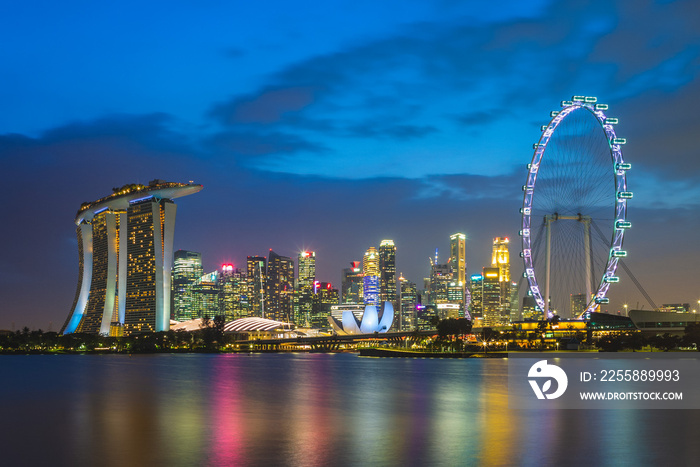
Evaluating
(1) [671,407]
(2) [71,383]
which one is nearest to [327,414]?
(1) [671,407]

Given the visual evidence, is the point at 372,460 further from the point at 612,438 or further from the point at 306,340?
the point at 306,340

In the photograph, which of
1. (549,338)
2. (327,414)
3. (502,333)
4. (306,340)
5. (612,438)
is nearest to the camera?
(612,438)

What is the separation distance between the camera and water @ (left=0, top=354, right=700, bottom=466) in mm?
26031

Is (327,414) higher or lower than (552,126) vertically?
lower

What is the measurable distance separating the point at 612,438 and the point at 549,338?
4398 inches

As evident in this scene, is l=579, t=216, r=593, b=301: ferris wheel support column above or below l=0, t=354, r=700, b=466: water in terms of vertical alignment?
above

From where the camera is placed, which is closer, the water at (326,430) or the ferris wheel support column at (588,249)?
the water at (326,430)

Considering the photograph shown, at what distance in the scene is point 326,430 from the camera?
33469mm

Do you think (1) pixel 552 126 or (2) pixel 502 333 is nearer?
(1) pixel 552 126

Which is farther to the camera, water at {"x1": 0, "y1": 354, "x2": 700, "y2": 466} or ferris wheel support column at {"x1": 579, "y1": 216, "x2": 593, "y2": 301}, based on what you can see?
ferris wheel support column at {"x1": 579, "y1": 216, "x2": 593, "y2": 301}

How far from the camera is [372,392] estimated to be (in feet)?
184

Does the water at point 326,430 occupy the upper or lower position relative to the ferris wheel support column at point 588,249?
lower

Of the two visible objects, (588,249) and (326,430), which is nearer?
(326,430)

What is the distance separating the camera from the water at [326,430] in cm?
2603
